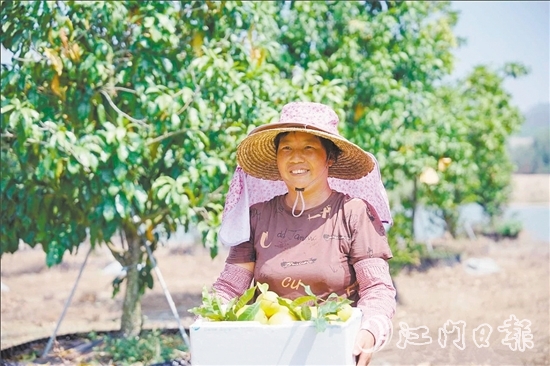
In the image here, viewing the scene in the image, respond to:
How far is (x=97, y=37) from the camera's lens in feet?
14.7

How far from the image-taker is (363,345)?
1807 mm

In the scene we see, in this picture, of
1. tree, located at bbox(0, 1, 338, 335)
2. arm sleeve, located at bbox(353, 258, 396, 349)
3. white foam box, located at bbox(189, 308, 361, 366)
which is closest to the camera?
white foam box, located at bbox(189, 308, 361, 366)

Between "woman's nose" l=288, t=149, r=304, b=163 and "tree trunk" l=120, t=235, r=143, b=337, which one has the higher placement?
"woman's nose" l=288, t=149, r=304, b=163

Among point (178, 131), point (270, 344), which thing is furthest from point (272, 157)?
point (178, 131)

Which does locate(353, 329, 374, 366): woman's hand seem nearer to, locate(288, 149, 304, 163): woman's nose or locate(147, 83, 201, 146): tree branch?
locate(288, 149, 304, 163): woman's nose

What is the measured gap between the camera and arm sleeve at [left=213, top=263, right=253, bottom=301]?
86.9 inches

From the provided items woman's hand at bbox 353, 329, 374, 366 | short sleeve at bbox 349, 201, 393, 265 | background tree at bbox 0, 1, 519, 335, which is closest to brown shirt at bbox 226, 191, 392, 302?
short sleeve at bbox 349, 201, 393, 265

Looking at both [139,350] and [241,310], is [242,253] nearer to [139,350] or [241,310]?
[241,310]

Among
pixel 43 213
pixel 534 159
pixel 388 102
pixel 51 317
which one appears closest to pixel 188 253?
pixel 51 317

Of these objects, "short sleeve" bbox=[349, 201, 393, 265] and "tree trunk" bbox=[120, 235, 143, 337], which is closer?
"short sleeve" bbox=[349, 201, 393, 265]

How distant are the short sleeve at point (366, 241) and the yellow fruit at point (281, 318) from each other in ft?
1.54

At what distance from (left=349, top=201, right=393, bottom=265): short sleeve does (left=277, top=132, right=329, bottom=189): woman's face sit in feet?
0.60

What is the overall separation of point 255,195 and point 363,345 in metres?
0.83

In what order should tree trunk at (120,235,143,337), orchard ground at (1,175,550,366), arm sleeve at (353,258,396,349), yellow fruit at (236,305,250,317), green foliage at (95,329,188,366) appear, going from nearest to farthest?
yellow fruit at (236,305,250,317) < arm sleeve at (353,258,396,349) < green foliage at (95,329,188,366) < tree trunk at (120,235,143,337) < orchard ground at (1,175,550,366)
